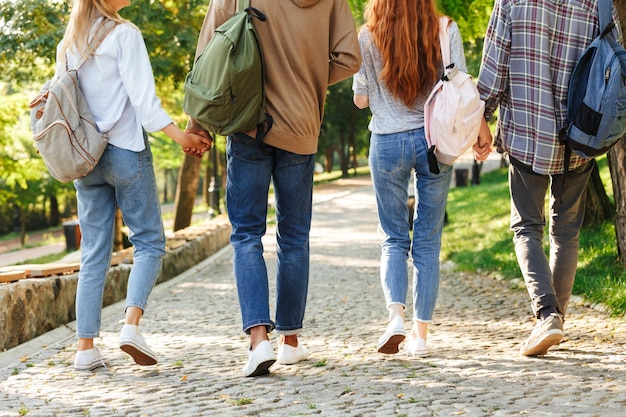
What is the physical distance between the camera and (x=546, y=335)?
418 cm

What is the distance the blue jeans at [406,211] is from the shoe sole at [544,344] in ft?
1.79

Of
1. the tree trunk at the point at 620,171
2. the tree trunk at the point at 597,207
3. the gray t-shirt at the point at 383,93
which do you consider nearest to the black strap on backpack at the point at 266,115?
the gray t-shirt at the point at 383,93

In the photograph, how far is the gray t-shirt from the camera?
14.3ft

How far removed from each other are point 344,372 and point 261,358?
0.46 meters

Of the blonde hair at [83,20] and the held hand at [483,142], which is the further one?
the held hand at [483,142]

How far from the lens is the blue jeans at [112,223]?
14.0ft

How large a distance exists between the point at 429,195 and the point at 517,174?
497 mm

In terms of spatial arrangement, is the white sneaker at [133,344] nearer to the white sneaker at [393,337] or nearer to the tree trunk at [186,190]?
the white sneaker at [393,337]

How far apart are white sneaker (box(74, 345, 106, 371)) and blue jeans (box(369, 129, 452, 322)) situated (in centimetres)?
159

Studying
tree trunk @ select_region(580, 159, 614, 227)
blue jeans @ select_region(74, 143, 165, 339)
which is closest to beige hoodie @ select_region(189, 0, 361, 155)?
blue jeans @ select_region(74, 143, 165, 339)

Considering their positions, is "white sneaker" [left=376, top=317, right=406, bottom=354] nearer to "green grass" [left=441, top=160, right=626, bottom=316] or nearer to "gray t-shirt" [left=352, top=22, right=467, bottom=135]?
"gray t-shirt" [left=352, top=22, right=467, bottom=135]

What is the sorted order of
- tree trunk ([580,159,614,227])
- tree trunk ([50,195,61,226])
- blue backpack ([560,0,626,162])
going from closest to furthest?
1. blue backpack ([560,0,626,162])
2. tree trunk ([580,159,614,227])
3. tree trunk ([50,195,61,226])

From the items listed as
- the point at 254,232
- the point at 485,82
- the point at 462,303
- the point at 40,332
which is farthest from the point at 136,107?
the point at 462,303

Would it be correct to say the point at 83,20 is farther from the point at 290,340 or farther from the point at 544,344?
the point at 544,344
